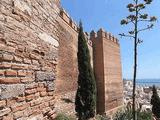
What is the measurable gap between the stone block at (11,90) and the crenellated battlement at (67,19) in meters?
8.75

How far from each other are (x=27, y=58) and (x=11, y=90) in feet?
1.42

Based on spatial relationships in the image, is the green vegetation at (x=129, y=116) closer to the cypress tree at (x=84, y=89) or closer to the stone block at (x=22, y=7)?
the cypress tree at (x=84, y=89)

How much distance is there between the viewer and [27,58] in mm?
2639

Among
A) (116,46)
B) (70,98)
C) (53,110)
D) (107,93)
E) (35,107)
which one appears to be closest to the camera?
(35,107)

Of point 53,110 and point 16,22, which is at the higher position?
point 16,22

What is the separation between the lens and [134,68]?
888 cm

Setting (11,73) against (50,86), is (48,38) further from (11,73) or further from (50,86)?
(11,73)

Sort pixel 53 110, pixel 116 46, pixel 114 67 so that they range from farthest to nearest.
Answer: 1. pixel 116 46
2. pixel 114 67
3. pixel 53 110

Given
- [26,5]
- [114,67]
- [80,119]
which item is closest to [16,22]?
[26,5]

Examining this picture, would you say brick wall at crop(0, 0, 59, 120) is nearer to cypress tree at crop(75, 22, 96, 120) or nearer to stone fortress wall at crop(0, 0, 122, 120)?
stone fortress wall at crop(0, 0, 122, 120)

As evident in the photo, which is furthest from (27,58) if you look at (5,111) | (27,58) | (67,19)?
(67,19)

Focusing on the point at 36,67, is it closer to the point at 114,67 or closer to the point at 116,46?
the point at 114,67

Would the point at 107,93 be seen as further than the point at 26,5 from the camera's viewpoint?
Yes

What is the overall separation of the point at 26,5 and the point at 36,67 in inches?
26.6
